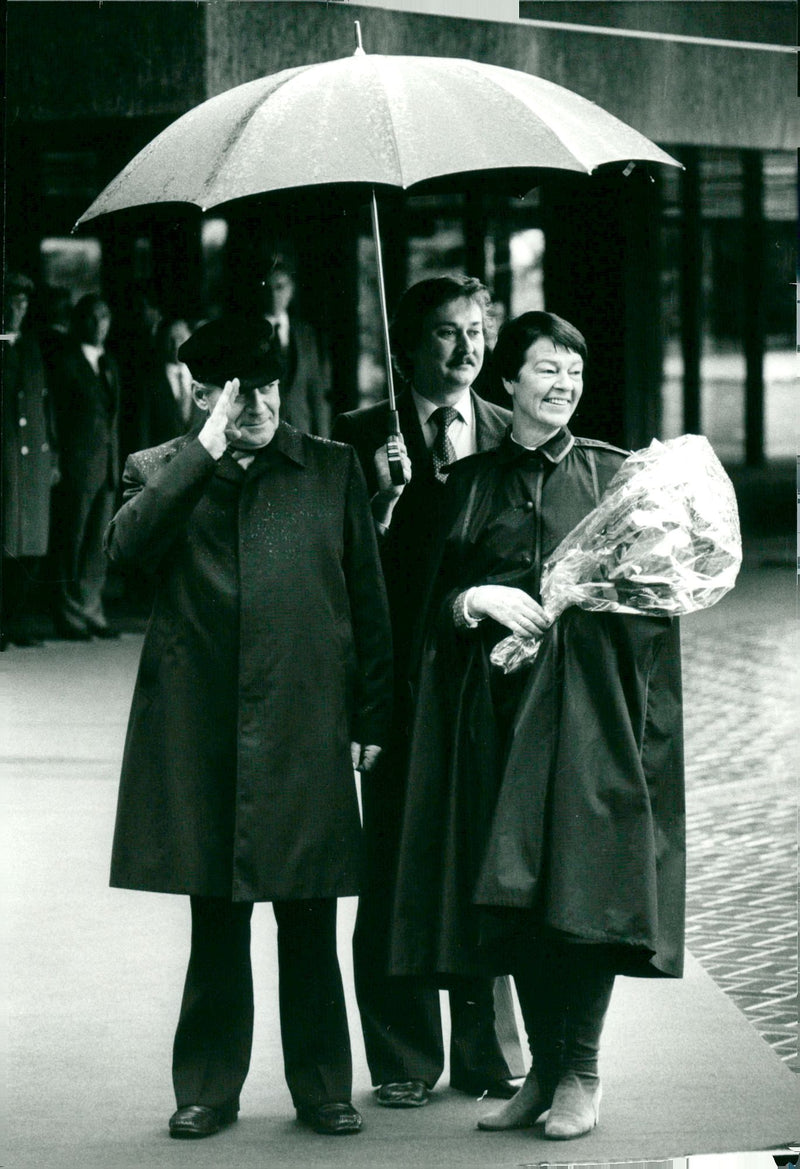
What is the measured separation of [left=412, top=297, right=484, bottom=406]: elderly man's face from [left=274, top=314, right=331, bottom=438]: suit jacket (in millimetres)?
7968

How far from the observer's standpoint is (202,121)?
4633 millimetres

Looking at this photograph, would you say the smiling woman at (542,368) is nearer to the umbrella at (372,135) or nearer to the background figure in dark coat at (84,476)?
the umbrella at (372,135)

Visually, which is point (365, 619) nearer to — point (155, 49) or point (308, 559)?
point (308, 559)

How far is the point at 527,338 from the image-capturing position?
450cm

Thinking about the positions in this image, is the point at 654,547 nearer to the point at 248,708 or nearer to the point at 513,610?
the point at 513,610

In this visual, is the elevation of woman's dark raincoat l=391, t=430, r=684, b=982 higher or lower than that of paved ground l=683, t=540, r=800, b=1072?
higher

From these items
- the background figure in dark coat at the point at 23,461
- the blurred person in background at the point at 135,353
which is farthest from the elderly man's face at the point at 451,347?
the blurred person in background at the point at 135,353

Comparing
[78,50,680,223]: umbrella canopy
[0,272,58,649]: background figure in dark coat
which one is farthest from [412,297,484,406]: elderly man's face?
[0,272,58,649]: background figure in dark coat

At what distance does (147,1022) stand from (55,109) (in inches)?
294

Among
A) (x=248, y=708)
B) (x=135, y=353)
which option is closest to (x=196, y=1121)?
(x=248, y=708)

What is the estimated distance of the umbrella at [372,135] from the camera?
14.2 ft

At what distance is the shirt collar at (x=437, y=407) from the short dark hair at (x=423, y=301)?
4.0 inches

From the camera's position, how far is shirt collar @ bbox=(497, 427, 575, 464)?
4.58 m

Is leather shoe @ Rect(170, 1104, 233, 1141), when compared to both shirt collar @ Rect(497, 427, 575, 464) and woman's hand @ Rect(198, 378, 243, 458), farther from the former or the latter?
shirt collar @ Rect(497, 427, 575, 464)
